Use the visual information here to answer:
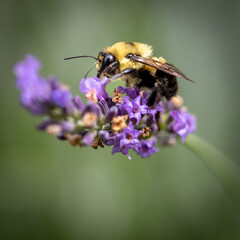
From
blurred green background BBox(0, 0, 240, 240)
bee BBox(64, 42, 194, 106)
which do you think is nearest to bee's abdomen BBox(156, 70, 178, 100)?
bee BBox(64, 42, 194, 106)

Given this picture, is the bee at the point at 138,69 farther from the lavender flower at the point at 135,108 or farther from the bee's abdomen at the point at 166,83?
the lavender flower at the point at 135,108

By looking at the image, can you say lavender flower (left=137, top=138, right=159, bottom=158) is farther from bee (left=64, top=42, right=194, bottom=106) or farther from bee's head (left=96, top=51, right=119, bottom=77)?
bee's head (left=96, top=51, right=119, bottom=77)

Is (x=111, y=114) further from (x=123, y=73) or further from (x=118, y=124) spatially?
(x=123, y=73)

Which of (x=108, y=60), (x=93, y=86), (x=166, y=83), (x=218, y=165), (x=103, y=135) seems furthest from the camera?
(x=218, y=165)

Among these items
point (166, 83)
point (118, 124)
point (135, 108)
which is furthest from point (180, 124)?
point (118, 124)

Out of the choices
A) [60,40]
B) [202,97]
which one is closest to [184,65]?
[202,97]

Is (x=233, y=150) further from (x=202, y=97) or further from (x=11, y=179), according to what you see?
(x=11, y=179)

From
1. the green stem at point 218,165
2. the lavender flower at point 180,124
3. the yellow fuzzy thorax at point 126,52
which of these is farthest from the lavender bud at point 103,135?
the green stem at point 218,165
